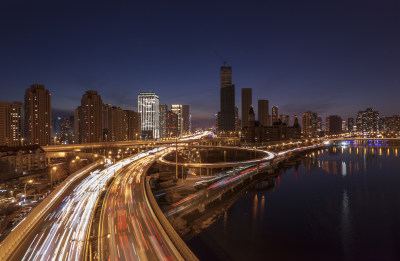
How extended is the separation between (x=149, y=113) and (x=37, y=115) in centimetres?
10346

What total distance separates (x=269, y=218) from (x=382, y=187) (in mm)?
31952

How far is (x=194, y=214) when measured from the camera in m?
28.2

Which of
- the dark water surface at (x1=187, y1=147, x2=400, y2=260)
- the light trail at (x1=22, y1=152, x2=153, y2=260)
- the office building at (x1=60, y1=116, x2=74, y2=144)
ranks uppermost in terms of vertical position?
the office building at (x1=60, y1=116, x2=74, y2=144)

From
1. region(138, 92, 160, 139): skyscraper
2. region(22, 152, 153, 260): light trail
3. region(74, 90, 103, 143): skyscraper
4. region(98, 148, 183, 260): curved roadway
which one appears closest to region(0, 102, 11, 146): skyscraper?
region(74, 90, 103, 143): skyscraper

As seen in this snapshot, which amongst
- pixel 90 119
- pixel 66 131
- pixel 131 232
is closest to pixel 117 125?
pixel 90 119

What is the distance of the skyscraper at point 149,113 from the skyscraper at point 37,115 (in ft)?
319

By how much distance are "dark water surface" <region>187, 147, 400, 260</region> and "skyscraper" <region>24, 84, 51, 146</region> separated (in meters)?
82.8

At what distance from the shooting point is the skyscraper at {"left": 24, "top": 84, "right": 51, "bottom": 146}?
8056 centimetres

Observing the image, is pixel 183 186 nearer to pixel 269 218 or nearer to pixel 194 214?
pixel 194 214

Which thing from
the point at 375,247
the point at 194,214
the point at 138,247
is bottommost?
the point at 375,247

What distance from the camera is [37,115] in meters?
81.6

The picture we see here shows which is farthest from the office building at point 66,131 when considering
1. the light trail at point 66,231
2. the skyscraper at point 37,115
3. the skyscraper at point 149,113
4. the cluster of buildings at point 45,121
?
the light trail at point 66,231

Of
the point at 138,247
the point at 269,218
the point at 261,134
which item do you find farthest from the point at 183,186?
the point at 261,134

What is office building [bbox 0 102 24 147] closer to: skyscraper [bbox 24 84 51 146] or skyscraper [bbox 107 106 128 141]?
skyscraper [bbox 24 84 51 146]
